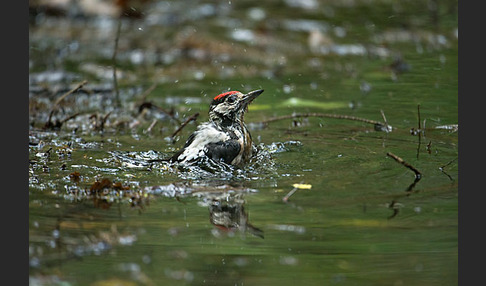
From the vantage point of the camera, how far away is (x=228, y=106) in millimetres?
7293

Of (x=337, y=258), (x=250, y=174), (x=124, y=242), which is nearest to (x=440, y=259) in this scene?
(x=337, y=258)

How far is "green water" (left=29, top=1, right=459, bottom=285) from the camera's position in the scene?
4375 mm

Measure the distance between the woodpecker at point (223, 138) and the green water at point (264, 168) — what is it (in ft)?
0.68

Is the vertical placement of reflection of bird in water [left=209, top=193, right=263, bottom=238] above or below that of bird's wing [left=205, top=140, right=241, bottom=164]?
below

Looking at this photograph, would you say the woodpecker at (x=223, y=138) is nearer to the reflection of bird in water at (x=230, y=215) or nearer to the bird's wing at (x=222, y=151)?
the bird's wing at (x=222, y=151)

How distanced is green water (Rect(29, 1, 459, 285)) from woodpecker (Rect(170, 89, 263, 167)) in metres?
0.21

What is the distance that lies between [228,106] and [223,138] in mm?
558

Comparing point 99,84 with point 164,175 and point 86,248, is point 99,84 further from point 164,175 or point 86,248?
point 86,248

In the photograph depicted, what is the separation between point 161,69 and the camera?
467 inches

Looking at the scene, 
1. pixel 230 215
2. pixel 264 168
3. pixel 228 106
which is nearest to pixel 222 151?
pixel 264 168

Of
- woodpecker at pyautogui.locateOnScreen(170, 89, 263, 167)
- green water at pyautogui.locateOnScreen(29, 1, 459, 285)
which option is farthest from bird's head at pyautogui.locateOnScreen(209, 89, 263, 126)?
green water at pyautogui.locateOnScreen(29, 1, 459, 285)

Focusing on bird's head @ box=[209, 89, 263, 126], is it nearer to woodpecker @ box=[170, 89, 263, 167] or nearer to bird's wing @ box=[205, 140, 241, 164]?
Result: woodpecker @ box=[170, 89, 263, 167]

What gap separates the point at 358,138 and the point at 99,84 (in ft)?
14.6

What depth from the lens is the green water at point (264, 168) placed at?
4375mm
